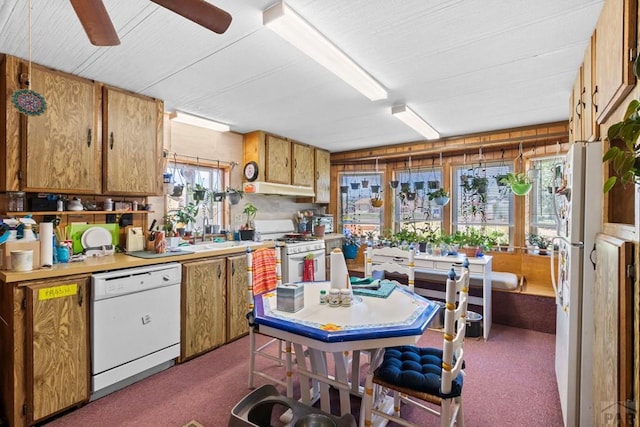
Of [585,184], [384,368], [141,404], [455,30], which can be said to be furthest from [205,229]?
[585,184]

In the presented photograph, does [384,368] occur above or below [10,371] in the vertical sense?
above

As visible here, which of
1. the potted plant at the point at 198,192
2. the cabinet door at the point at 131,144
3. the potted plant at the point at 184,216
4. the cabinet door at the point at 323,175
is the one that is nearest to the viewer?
the cabinet door at the point at 131,144

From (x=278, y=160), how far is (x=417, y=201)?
2283 millimetres

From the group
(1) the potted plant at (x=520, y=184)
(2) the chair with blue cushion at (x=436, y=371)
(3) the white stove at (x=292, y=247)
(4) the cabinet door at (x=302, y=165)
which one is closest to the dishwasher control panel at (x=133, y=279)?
(3) the white stove at (x=292, y=247)

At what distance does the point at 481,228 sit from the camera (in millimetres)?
4422

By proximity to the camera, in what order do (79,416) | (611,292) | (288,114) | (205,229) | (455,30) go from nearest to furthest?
(611,292)
(455,30)
(79,416)
(288,114)
(205,229)

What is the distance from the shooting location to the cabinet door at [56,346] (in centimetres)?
191

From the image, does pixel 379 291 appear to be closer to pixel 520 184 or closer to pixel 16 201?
pixel 520 184

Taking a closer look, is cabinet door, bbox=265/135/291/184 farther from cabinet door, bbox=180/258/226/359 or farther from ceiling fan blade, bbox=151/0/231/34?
ceiling fan blade, bbox=151/0/231/34

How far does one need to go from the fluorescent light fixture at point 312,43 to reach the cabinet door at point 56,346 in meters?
2.07

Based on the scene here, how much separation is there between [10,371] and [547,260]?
16.6ft

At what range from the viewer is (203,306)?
114 inches

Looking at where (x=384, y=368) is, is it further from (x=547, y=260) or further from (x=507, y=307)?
(x=547, y=260)

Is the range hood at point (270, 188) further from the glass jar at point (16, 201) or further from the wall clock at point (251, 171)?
the glass jar at point (16, 201)
